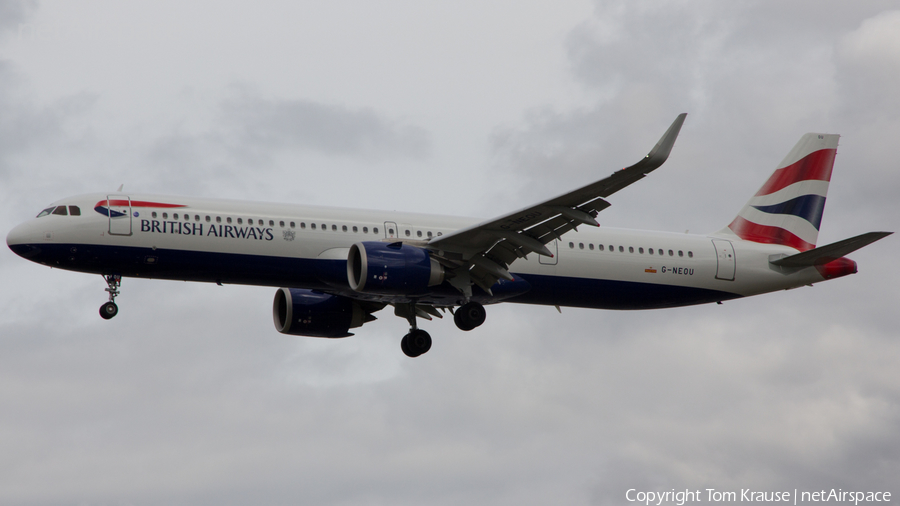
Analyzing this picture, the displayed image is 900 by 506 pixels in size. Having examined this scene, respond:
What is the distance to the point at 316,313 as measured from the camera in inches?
1494

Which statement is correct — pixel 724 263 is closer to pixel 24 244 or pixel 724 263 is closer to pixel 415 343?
pixel 415 343

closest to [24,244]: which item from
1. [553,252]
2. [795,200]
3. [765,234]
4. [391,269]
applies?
[391,269]

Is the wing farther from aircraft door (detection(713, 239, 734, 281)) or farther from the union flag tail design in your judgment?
the union flag tail design

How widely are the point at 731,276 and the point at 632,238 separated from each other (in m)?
3.99

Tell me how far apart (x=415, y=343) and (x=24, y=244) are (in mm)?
13264

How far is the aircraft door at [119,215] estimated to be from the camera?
3062cm

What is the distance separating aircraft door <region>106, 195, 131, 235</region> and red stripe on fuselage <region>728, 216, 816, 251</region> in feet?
71.4

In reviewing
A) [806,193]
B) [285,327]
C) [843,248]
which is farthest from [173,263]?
[806,193]

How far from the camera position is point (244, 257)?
1229 inches

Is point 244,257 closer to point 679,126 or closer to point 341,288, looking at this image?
point 341,288

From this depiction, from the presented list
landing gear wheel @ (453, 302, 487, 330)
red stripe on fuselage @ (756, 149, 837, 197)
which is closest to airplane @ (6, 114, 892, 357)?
landing gear wheel @ (453, 302, 487, 330)

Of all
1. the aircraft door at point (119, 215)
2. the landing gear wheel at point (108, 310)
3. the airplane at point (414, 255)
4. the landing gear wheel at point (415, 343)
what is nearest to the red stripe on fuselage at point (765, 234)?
the airplane at point (414, 255)

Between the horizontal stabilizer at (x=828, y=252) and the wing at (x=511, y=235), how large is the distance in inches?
357

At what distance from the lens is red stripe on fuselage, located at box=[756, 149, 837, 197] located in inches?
1604
